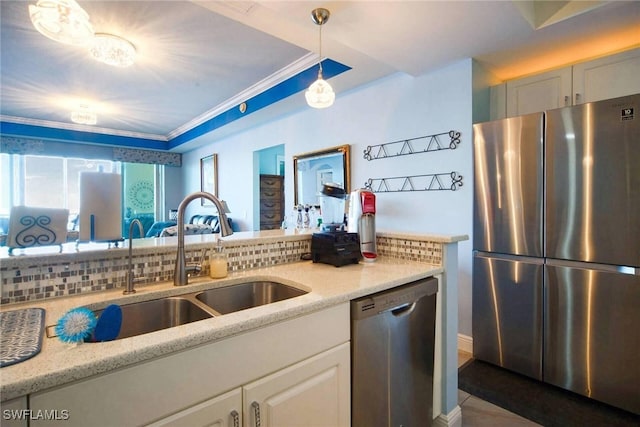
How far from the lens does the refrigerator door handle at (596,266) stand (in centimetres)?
164

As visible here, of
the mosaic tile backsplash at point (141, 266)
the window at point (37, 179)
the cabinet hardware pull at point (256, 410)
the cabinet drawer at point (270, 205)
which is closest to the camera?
the cabinet hardware pull at point (256, 410)

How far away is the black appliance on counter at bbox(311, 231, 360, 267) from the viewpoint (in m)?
1.58

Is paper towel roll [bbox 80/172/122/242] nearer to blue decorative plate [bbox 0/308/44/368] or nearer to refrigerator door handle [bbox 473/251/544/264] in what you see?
blue decorative plate [bbox 0/308/44/368]

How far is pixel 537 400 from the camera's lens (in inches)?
71.5

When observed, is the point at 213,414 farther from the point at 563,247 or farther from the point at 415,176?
the point at 415,176

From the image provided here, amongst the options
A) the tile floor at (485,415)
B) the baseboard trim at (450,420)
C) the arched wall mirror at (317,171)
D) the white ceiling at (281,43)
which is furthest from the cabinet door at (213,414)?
the arched wall mirror at (317,171)

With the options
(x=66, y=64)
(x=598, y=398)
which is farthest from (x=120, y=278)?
(x=66, y=64)

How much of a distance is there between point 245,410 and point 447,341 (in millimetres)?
1102

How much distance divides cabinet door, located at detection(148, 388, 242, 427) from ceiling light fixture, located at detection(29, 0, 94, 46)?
1.97m

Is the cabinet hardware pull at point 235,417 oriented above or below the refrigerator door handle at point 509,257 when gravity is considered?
below

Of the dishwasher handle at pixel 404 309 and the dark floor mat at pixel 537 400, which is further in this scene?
the dark floor mat at pixel 537 400

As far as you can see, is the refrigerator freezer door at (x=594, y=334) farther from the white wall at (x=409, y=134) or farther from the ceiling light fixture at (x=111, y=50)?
the ceiling light fixture at (x=111, y=50)

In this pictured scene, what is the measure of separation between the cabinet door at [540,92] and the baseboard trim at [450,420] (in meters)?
2.20

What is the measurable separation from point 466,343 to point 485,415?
75 cm
